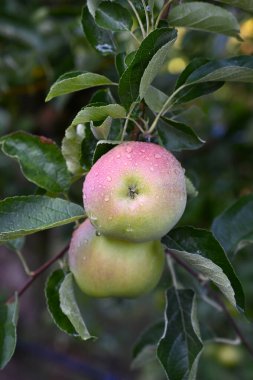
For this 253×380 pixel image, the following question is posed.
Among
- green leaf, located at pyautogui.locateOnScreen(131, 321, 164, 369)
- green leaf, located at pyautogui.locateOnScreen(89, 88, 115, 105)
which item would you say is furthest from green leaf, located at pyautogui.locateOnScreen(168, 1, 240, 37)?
green leaf, located at pyautogui.locateOnScreen(131, 321, 164, 369)

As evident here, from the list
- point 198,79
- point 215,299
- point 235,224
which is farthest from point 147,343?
point 198,79

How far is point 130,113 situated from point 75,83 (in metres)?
0.08

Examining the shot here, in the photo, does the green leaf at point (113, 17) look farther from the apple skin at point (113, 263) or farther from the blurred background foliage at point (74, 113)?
the blurred background foliage at point (74, 113)

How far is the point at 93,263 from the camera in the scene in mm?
672

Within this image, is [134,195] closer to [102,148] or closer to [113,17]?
[102,148]

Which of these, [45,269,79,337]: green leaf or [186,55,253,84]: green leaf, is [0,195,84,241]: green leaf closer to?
[45,269,79,337]: green leaf

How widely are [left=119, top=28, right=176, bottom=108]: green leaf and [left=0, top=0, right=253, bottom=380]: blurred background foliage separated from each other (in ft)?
1.59

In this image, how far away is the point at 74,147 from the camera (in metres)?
0.74

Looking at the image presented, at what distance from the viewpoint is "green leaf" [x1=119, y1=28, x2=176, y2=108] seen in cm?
61

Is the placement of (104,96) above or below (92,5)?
below

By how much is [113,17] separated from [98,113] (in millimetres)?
171

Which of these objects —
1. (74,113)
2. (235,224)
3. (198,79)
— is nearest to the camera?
(198,79)

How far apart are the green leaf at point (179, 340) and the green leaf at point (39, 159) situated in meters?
0.22

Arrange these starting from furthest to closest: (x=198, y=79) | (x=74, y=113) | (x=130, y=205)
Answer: (x=74, y=113), (x=198, y=79), (x=130, y=205)
